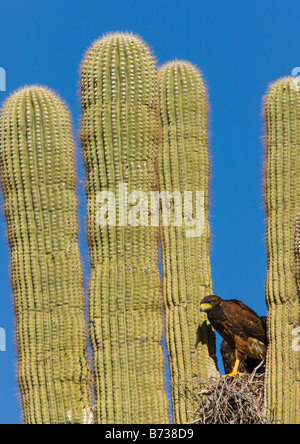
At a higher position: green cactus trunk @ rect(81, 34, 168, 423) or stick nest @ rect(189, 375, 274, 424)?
green cactus trunk @ rect(81, 34, 168, 423)

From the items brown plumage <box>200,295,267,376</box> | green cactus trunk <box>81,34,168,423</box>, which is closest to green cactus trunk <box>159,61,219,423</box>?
green cactus trunk <box>81,34,168,423</box>

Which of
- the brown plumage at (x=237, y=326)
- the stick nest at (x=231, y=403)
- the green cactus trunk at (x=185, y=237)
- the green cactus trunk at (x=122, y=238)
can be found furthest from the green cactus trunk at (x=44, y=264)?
the brown plumage at (x=237, y=326)

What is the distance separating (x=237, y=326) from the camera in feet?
36.1

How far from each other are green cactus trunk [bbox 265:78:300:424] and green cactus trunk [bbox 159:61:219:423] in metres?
0.70

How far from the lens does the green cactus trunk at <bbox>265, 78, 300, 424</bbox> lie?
35.5 feet

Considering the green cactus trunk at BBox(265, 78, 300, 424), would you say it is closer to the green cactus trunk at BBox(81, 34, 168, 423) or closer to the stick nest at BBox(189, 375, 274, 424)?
the stick nest at BBox(189, 375, 274, 424)

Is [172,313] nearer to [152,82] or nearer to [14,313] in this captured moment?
[14,313]

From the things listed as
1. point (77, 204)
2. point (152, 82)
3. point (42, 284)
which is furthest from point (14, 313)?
point (152, 82)

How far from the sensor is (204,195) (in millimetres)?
11523

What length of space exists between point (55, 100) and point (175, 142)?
1440 millimetres

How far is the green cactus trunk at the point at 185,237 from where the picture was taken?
11164 millimetres

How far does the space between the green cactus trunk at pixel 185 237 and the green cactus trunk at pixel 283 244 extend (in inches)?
27.7
